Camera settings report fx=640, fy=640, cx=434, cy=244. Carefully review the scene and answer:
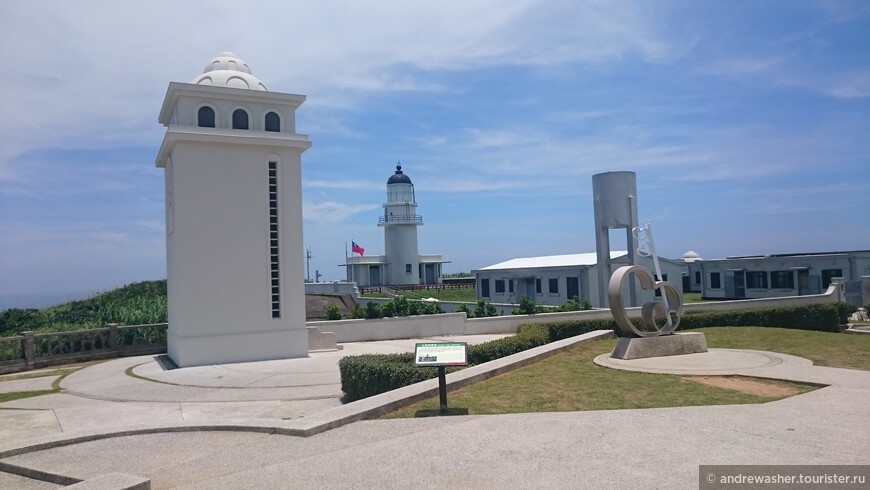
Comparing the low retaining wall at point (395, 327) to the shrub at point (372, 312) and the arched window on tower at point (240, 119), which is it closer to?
the shrub at point (372, 312)

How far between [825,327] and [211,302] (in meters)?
18.5

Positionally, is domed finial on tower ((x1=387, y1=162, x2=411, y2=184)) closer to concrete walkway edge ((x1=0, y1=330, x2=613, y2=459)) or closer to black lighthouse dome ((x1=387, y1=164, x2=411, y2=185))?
black lighthouse dome ((x1=387, y1=164, x2=411, y2=185))

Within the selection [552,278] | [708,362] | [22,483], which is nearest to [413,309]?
[552,278]

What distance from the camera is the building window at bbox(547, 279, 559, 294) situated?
35.9 m

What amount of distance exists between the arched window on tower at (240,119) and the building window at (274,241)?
4.27 ft

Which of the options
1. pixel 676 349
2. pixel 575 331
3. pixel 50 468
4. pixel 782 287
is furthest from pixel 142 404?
pixel 782 287

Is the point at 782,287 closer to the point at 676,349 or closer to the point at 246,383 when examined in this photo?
the point at 676,349

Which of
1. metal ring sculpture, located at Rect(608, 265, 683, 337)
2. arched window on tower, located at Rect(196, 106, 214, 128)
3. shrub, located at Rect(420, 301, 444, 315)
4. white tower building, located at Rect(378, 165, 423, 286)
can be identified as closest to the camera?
metal ring sculpture, located at Rect(608, 265, 683, 337)

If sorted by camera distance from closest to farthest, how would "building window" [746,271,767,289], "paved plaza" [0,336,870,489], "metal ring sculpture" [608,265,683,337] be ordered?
"paved plaza" [0,336,870,489] < "metal ring sculpture" [608,265,683,337] < "building window" [746,271,767,289]

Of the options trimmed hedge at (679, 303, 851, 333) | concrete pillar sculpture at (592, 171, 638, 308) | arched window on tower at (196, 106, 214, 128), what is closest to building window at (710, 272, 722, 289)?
concrete pillar sculpture at (592, 171, 638, 308)

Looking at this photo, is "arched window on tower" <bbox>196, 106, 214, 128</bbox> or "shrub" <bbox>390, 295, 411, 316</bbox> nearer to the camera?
"arched window on tower" <bbox>196, 106, 214, 128</bbox>

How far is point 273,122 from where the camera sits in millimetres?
18547

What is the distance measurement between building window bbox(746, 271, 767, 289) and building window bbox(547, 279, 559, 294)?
1090 cm

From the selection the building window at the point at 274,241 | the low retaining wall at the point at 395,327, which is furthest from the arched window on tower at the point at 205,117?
the low retaining wall at the point at 395,327
